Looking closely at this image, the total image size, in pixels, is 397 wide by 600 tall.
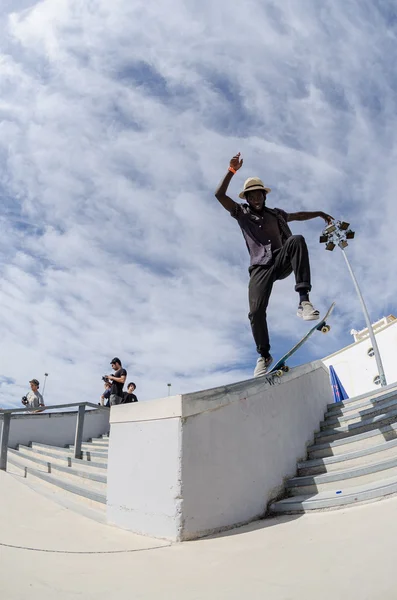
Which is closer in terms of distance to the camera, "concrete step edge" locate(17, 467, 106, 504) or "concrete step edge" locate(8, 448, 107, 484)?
"concrete step edge" locate(17, 467, 106, 504)

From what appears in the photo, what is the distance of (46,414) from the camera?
9555 mm

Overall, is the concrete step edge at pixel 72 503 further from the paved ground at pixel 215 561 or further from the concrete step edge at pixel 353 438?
the concrete step edge at pixel 353 438

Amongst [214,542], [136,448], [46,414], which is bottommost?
[214,542]

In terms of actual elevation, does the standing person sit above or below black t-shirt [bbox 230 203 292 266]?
below

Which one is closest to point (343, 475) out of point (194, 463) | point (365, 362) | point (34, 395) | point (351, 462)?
point (351, 462)

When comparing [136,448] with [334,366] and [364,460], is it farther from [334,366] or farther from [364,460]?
[334,366]

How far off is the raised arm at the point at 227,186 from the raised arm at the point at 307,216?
2.79 feet

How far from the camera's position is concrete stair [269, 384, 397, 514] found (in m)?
3.07

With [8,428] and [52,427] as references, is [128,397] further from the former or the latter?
[52,427]

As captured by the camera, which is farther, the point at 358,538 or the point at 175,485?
the point at 175,485

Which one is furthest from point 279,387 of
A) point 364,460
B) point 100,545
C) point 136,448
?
point 100,545

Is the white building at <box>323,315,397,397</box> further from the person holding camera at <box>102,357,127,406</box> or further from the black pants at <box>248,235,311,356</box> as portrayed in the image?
the black pants at <box>248,235,311,356</box>

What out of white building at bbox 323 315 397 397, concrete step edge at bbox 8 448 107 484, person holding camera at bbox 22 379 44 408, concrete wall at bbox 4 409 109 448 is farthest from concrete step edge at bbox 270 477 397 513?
white building at bbox 323 315 397 397

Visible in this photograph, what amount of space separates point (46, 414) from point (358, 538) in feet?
29.6
